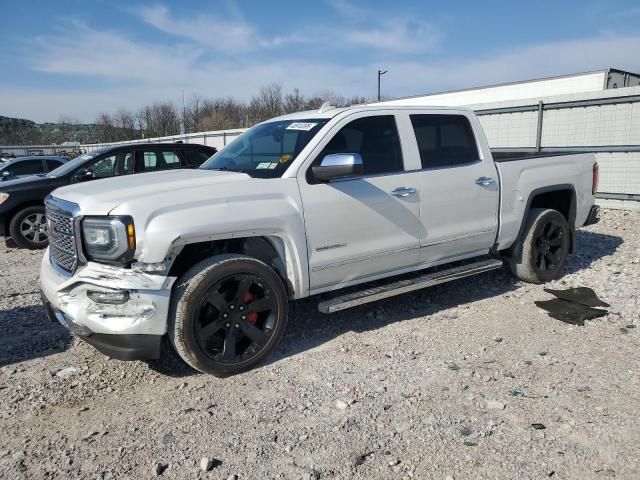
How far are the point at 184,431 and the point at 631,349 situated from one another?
3.47 metres

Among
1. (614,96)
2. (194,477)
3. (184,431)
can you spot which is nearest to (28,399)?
(184,431)

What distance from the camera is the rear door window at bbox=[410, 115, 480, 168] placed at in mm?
4637

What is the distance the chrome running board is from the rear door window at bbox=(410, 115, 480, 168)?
40.7 inches

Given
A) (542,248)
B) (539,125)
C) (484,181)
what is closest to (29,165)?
(484,181)

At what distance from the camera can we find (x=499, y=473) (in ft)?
8.31

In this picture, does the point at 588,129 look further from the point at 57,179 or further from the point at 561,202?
the point at 57,179

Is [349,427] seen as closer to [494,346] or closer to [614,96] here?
[494,346]

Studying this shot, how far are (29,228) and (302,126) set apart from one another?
20.5 ft

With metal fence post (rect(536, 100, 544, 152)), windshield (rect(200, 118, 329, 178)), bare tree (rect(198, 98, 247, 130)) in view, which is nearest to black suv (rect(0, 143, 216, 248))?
windshield (rect(200, 118, 329, 178))

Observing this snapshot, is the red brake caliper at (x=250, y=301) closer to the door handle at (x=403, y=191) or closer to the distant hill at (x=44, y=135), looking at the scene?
the door handle at (x=403, y=191)

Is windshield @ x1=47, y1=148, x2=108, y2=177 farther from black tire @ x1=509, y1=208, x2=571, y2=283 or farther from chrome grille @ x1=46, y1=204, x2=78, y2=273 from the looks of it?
black tire @ x1=509, y1=208, x2=571, y2=283

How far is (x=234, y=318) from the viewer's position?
11.7ft

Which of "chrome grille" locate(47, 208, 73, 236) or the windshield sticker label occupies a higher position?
the windshield sticker label

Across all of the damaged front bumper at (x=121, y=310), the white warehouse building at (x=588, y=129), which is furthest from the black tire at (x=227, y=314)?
the white warehouse building at (x=588, y=129)
